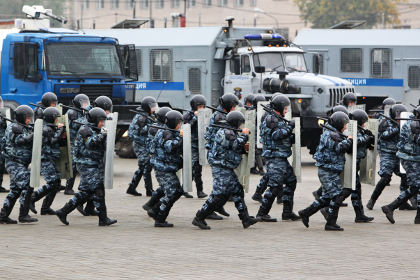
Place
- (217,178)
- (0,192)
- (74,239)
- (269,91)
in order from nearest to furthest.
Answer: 1. (74,239)
2. (217,178)
3. (0,192)
4. (269,91)

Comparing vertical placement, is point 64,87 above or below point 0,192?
above

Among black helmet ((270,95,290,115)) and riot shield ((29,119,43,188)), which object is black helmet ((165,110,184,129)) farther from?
riot shield ((29,119,43,188))

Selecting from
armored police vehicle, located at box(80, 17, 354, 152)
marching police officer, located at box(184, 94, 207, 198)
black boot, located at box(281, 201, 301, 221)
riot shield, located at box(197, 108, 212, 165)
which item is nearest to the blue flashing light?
armored police vehicle, located at box(80, 17, 354, 152)

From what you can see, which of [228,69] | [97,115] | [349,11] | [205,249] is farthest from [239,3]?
[205,249]

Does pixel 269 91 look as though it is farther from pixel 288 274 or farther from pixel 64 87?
pixel 288 274

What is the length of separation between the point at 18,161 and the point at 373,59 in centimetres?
1527

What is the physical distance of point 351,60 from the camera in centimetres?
2328

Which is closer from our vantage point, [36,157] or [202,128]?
[36,157]

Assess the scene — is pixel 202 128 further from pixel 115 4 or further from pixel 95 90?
pixel 115 4

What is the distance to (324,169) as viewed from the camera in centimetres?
966

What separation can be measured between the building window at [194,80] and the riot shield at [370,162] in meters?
10.7

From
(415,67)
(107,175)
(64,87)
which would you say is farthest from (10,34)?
(415,67)

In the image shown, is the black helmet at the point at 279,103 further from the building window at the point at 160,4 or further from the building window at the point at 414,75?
the building window at the point at 160,4

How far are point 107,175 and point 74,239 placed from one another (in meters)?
1.19
